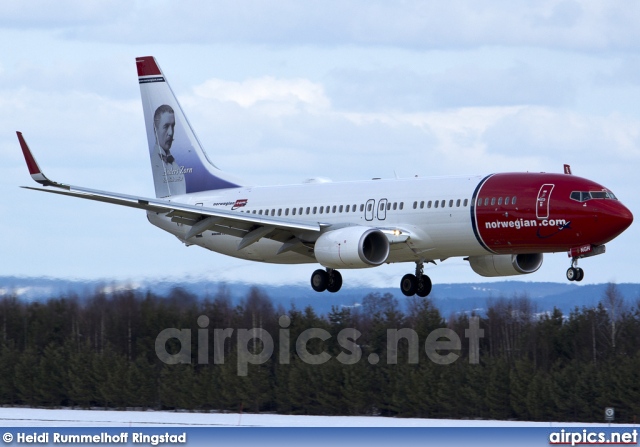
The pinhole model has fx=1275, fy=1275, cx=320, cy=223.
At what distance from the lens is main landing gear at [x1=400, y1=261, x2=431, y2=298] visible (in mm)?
47947

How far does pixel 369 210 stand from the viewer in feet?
151

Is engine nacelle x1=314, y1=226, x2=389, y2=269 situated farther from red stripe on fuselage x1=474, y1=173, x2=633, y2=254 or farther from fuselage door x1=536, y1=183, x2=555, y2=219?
fuselage door x1=536, y1=183, x2=555, y2=219

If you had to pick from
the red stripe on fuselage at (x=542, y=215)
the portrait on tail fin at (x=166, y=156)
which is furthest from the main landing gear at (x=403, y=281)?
the portrait on tail fin at (x=166, y=156)

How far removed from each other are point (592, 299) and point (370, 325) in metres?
22.5

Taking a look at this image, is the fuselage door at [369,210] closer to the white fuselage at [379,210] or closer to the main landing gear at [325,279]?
the white fuselage at [379,210]

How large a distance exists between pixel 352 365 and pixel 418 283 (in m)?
60.5

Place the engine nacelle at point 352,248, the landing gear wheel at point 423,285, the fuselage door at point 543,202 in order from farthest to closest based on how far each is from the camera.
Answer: the landing gear wheel at point 423,285 < the engine nacelle at point 352,248 < the fuselage door at point 543,202

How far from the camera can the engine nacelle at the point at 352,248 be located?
143ft

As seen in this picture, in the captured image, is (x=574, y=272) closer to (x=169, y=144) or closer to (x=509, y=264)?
(x=509, y=264)

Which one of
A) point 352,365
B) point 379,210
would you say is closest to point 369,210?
point 379,210

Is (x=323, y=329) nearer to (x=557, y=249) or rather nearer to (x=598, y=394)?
(x=598, y=394)

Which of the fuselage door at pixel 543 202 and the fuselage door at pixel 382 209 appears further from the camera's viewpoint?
the fuselage door at pixel 382 209

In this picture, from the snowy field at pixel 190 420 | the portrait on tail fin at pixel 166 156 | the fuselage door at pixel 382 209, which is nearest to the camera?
the fuselage door at pixel 382 209

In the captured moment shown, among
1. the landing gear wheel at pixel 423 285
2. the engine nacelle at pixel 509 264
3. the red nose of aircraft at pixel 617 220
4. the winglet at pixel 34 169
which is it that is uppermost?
the winglet at pixel 34 169
